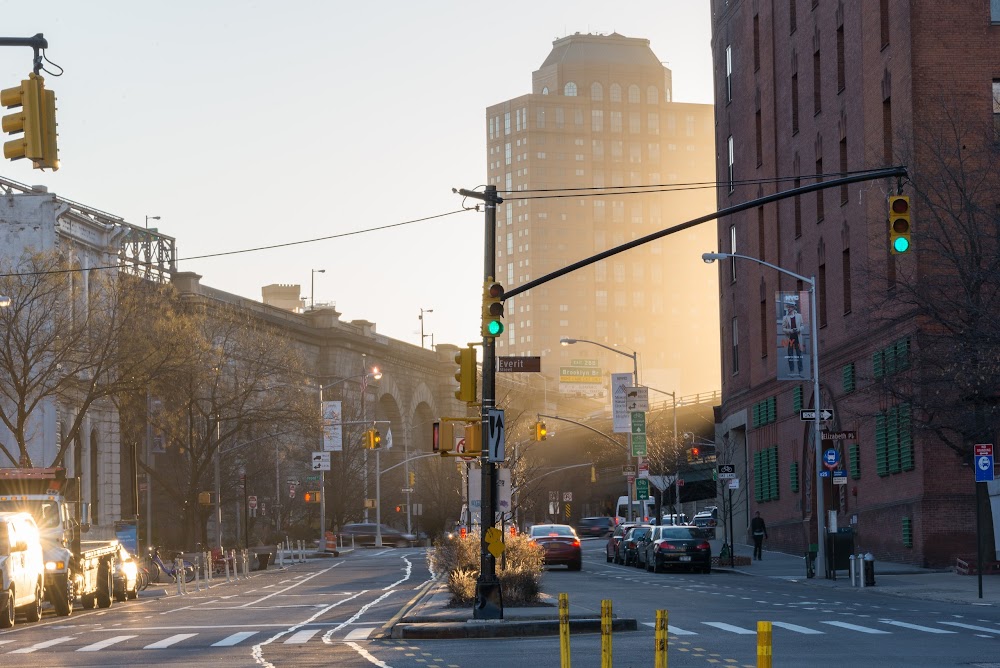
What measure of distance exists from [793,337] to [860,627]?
72.0ft

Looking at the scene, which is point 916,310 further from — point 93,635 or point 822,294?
point 93,635

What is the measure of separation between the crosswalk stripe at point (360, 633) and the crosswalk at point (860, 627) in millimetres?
4508

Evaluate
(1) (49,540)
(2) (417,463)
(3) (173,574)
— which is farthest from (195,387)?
(2) (417,463)

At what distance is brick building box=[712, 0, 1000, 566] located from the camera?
4394 cm

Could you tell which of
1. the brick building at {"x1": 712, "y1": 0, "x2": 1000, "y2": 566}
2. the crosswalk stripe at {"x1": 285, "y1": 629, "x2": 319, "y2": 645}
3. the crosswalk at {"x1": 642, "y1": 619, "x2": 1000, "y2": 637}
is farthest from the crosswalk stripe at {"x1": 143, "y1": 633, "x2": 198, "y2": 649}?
the brick building at {"x1": 712, "y1": 0, "x2": 1000, "y2": 566}

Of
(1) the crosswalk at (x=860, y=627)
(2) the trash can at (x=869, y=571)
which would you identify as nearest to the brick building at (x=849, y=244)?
(2) the trash can at (x=869, y=571)

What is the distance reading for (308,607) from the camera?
111 ft

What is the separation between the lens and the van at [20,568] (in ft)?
92.2

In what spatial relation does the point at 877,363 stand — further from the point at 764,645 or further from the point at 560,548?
the point at 764,645

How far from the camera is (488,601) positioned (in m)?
24.8

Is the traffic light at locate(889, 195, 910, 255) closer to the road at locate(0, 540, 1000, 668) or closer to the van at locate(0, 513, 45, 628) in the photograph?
the road at locate(0, 540, 1000, 668)

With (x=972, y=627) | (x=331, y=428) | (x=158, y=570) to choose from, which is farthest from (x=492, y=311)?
(x=331, y=428)

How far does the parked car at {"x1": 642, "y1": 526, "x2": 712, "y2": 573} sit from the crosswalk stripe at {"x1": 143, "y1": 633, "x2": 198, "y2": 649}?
2471cm

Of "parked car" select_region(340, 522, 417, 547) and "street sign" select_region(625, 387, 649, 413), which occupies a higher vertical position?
"street sign" select_region(625, 387, 649, 413)
